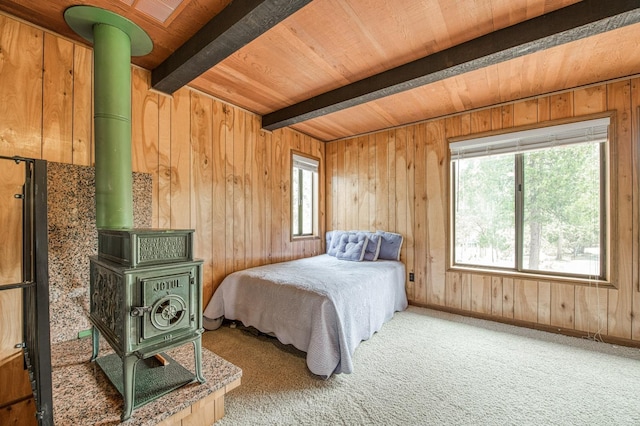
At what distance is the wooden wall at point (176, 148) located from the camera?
5.35 feet

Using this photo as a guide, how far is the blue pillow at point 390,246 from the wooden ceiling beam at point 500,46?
1.79 metres

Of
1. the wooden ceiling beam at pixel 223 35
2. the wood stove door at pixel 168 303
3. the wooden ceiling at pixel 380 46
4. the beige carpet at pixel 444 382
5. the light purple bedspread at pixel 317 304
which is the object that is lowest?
the beige carpet at pixel 444 382

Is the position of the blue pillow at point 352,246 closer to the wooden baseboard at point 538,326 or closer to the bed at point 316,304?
the bed at point 316,304

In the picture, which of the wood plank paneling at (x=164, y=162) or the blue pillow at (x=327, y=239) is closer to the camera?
the wood plank paneling at (x=164, y=162)

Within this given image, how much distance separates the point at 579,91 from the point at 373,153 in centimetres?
217

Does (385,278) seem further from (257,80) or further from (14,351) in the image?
(14,351)

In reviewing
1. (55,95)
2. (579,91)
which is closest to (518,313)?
(579,91)

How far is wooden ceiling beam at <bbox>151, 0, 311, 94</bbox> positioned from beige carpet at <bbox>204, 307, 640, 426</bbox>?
223 centimetres

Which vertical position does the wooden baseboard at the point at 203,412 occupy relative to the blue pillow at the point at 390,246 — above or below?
below

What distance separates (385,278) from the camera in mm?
2852

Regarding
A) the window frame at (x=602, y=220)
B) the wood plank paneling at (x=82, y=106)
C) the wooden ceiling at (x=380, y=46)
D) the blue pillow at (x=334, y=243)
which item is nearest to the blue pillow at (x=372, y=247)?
the blue pillow at (x=334, y=243)

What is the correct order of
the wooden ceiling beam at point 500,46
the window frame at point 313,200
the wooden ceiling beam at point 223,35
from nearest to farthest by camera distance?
the wooden ceiling beam at point 223,35 → the wooden ceiling beam at point 500,46 → the window frame at point 313,200

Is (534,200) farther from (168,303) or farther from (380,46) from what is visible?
(168,303)

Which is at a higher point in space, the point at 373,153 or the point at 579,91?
the point at 579,91
